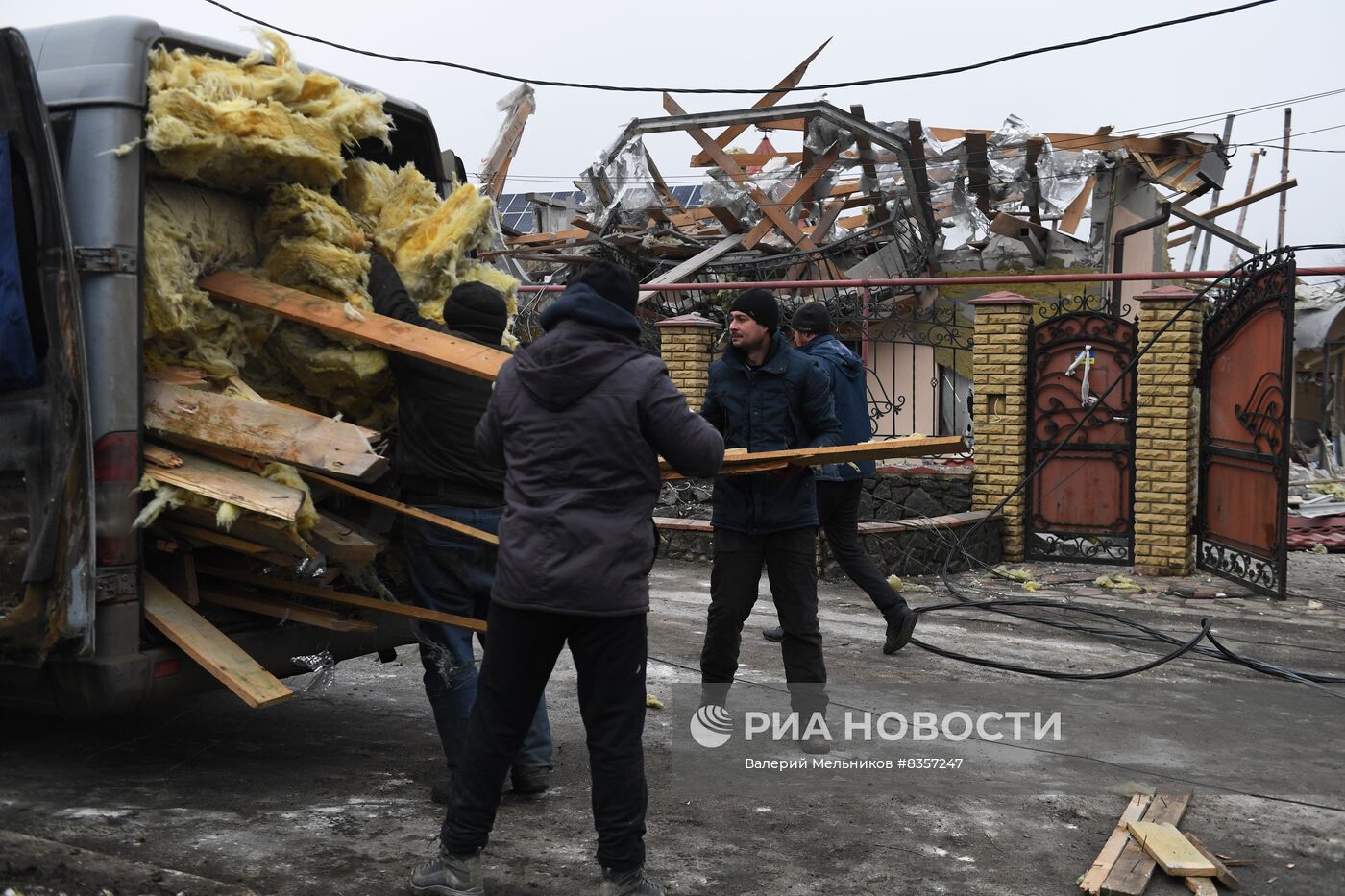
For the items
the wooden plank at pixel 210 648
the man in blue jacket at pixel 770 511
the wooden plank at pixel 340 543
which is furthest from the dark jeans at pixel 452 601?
the man in blue jacket at pixel 770 511

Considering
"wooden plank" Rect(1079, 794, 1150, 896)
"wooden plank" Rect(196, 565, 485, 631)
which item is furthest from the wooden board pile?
"wooden plank" Rect(196, 565, 485, 631)

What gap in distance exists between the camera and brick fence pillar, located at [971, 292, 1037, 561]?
10.3m

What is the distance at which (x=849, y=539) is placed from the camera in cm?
672

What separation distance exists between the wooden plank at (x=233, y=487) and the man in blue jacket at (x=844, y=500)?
3208mm

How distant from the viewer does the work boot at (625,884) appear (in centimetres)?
344

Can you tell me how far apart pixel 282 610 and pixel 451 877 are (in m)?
1.42

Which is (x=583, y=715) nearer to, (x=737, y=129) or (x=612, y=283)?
(x=612, y=283)

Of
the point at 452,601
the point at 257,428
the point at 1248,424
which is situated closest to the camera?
the point at 257,428

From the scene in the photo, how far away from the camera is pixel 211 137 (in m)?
4.09

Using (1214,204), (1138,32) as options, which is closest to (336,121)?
(1138,32)

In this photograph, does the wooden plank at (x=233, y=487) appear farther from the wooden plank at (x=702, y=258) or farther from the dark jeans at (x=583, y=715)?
the wooden plank at (x=702, y=258)

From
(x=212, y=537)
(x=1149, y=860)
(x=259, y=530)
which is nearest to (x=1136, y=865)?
(x=1149, y=860)

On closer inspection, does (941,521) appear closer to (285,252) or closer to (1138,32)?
(1138,32)

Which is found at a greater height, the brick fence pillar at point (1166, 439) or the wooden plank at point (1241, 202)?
the wooden plank at point (1241, 202)
